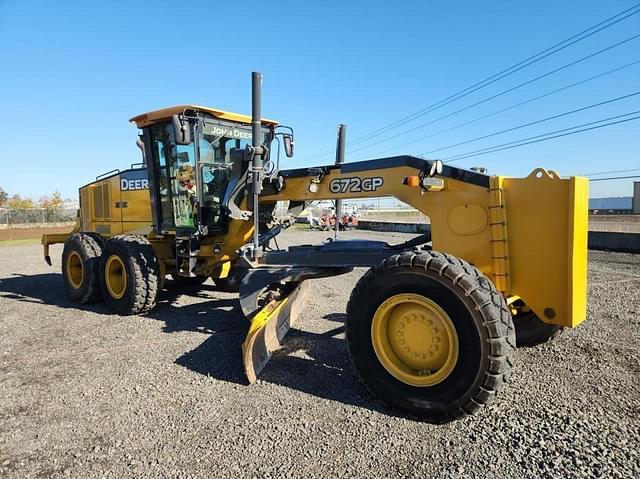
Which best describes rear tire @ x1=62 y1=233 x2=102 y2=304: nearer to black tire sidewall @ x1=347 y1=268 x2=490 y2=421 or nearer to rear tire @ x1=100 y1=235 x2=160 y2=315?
rear tire @ x1=100 y1=235 x2=160 y2=315

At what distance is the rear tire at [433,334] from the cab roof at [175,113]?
3849mm

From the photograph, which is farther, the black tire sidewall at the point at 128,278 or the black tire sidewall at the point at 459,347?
the black tire sidewall at the point at 128,278

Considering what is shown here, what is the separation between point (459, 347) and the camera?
10.3ft

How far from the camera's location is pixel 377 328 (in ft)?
11.5

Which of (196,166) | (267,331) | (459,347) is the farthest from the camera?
(196,166)

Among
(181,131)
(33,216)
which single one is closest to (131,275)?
(181,131)

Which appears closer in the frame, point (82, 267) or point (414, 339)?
point (414, 339)

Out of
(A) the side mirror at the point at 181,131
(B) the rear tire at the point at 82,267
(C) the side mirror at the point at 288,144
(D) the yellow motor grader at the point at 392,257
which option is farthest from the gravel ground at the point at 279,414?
(C) the side mirror at the point at 288,144

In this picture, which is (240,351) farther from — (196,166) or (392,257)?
(196,166)

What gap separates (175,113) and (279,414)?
453 cm

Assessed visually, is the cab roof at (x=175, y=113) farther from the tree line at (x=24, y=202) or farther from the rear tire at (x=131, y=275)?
the tree line at (x=24, y=202)

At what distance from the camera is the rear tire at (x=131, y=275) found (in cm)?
629

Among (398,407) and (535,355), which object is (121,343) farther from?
(535,355)

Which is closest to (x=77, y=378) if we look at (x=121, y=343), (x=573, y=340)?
(x=121, y=343)
